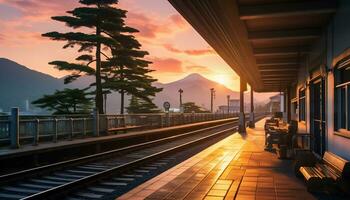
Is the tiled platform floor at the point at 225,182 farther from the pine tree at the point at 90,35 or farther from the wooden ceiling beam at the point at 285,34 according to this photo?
the pine tree at the point at 90,35

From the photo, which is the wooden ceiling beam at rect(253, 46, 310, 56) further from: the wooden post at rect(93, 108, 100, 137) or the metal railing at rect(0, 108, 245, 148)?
the wooden post at rect(93, 108, 100, 137)

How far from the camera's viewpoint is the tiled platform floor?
7660mm

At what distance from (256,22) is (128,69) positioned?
109 ft

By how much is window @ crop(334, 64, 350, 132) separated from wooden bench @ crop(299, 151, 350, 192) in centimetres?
89

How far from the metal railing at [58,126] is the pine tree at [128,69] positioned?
8270mm

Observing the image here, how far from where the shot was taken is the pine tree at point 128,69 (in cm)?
4019

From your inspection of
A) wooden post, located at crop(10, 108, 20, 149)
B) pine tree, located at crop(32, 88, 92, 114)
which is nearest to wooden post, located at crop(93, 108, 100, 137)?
wooden post, located at crop(10, 108, 20, 149)

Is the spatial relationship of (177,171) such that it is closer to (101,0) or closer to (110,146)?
(110,146)

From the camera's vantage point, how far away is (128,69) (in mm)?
43844

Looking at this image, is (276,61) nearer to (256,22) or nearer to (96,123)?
(256,22)

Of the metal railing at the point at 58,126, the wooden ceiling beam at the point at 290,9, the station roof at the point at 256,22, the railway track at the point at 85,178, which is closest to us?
the station roof at the point at 256,22

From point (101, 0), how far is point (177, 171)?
29630 millimetres

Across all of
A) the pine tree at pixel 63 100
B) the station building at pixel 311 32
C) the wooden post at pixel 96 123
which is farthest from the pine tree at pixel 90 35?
the station building at pixel 311 32

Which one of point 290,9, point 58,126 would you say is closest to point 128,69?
point 58,126
